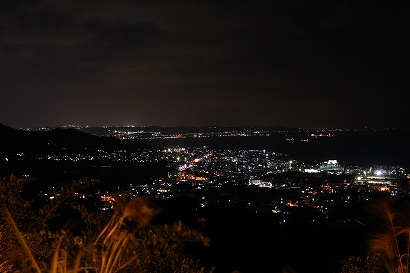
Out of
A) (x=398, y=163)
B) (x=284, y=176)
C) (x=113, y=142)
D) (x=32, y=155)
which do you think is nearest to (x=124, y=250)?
(x=32, y=155)

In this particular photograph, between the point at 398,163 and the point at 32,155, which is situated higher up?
the point at 32,155

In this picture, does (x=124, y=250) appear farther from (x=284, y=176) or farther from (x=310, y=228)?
(x=284, y=176)

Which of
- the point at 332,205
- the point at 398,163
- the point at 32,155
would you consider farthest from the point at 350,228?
the point at 398,163

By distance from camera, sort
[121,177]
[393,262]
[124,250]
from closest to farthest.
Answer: [124,250], [393,262], [121,177]

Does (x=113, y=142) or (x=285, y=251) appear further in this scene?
(x=113, y=142)

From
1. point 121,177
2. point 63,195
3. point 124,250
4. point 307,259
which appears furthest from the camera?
point 121,177

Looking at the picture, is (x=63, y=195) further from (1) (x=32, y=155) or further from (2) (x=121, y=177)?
(1) (x=32, y=155)
